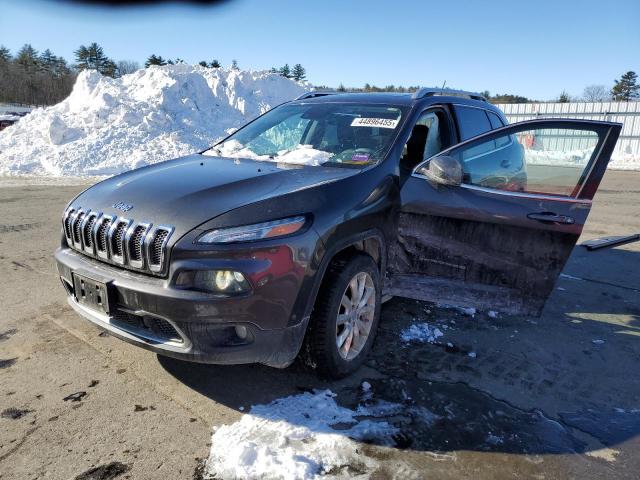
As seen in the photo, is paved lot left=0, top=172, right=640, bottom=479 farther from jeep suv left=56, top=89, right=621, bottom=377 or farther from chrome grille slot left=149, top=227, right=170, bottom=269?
chrome grille slot left=149, top=227, right=170, bottom=269

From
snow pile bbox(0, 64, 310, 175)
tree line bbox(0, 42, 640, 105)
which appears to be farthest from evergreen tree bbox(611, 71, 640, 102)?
snow pile bbox(0, 64, 310, 175)

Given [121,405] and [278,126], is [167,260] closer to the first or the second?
[121,405]

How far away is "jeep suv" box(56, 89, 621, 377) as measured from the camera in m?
2.61

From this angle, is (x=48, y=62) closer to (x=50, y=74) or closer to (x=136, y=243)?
(x=50, y=74)

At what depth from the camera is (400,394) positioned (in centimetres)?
310

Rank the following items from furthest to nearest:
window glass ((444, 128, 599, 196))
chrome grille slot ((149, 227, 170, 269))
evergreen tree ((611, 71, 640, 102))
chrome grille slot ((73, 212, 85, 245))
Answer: evergreen tree ((611, 71, 640, 102)) < window glass ((444, 128, 599, 196)) < chrome grille slot ((73, 212, 85, 245)) < chrome grille slot ((149, 227, 170, 269))

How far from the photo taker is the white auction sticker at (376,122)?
12.6 feet

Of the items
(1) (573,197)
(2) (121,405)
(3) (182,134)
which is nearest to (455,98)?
(1) (573,197)

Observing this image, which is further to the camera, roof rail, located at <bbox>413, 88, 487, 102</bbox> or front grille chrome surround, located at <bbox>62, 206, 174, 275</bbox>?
roof rail, located at <bbox>413, 88, 487, 102</bbox>

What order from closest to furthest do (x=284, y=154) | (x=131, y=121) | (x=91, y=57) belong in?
(x=284, y=154) < (x=131, y=121) < (x=91, y=57)

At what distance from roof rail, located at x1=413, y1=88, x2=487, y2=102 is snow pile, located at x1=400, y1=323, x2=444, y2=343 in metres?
1.91

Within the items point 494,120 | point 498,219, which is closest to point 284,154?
point 498,219

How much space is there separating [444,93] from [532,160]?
1.07 meters

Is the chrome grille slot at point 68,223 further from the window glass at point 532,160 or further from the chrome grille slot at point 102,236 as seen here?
the window glass at point 532,160
